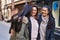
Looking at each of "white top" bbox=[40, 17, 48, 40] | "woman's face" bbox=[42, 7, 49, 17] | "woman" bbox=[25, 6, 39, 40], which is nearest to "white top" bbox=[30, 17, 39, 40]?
"woman" bbox=[25, 6, 39, 40]

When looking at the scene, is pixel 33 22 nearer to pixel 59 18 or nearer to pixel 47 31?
pixel 47 31

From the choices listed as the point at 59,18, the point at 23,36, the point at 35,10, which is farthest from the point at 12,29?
the point at 59,18

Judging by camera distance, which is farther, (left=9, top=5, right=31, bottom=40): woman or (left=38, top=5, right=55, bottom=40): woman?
(left=9, top=5, right=31, bottom=40): woman

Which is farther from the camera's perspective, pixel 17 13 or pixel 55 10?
pixel 55 10

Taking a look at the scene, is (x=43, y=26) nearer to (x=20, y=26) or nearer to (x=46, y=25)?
(x=46, y=25)

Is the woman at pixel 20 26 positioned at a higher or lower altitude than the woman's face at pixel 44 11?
lower

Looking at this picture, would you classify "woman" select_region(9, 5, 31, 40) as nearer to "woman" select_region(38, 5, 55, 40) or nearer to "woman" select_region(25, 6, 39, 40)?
"woman" select_region(25, 6, 39, 40)

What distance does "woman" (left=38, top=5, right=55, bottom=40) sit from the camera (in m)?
4.04

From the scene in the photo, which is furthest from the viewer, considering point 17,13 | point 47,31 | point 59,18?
point 59,18

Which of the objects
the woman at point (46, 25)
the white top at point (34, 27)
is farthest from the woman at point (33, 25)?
the woman at point (46, 25)

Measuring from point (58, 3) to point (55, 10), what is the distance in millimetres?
370

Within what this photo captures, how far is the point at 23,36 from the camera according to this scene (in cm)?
416

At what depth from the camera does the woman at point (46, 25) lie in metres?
4.04

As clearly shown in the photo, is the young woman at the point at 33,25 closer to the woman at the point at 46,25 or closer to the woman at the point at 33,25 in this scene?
the woman at the point at 33,25
